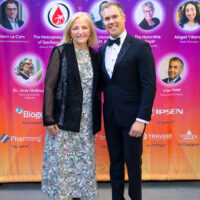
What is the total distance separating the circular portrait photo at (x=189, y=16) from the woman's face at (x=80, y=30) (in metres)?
1.17

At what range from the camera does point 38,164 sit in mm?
2850

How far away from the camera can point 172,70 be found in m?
2.71

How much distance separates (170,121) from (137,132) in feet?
3.34

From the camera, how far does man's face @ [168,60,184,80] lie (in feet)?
8.80

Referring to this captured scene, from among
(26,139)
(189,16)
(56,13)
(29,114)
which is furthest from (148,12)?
(26,139)

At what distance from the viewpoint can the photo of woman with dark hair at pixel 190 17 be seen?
2572mm

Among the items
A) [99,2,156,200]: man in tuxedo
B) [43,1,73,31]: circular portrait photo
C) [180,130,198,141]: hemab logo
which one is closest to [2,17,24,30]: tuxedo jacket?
[43,1,73,31]: circular portrait photo

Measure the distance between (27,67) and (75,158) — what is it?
1199mm

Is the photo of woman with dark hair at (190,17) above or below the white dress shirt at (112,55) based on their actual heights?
above

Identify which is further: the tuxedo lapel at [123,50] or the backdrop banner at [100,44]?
the backdrop banner at [100,44]

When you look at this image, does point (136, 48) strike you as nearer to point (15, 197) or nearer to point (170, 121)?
point (170, 121)

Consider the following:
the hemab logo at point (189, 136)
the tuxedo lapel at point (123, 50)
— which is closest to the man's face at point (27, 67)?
the tuxedo lapel at point (123, 50)

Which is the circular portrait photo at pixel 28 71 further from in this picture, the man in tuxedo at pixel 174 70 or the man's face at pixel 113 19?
the man in tuxedo at pixel 174 70

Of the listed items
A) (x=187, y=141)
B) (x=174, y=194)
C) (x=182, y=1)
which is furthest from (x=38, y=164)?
(x=182, y=1)
